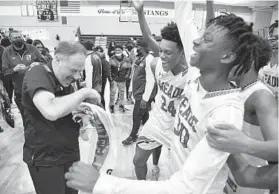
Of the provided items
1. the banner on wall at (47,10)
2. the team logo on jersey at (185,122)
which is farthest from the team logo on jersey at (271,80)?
the banner on wall at (47,10)

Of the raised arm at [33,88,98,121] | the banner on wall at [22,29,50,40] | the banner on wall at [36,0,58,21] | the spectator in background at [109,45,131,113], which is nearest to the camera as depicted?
the raised arm at [33,88,98,121]

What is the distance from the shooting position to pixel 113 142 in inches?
65.1

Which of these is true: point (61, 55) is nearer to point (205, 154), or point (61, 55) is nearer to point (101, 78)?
point (205, 154)

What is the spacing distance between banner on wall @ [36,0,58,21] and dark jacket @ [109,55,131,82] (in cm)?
662

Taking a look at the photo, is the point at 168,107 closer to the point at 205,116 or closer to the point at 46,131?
the point at 46,131

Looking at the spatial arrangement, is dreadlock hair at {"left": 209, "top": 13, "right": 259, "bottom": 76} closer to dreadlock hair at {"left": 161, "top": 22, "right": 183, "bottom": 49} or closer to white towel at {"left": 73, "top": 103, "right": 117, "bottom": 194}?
white towel at {"left": 73, "top": 103, "right": 117, "bottom": 194}

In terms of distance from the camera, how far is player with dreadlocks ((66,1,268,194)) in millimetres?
845

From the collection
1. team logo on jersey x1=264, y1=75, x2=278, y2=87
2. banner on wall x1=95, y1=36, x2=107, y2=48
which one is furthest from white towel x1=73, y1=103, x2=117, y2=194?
banner on wall x1=95, y1=36, x2=107, y2=48

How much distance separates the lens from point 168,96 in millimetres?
2340

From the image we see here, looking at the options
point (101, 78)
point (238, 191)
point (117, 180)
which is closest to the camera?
point (117, 180)

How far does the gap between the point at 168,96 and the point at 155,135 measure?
15.6 inches

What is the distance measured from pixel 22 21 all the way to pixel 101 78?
9062 millimetres

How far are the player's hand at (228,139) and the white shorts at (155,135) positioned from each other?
1581 mm

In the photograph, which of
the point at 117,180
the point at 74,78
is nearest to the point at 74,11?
the point at 74,78
